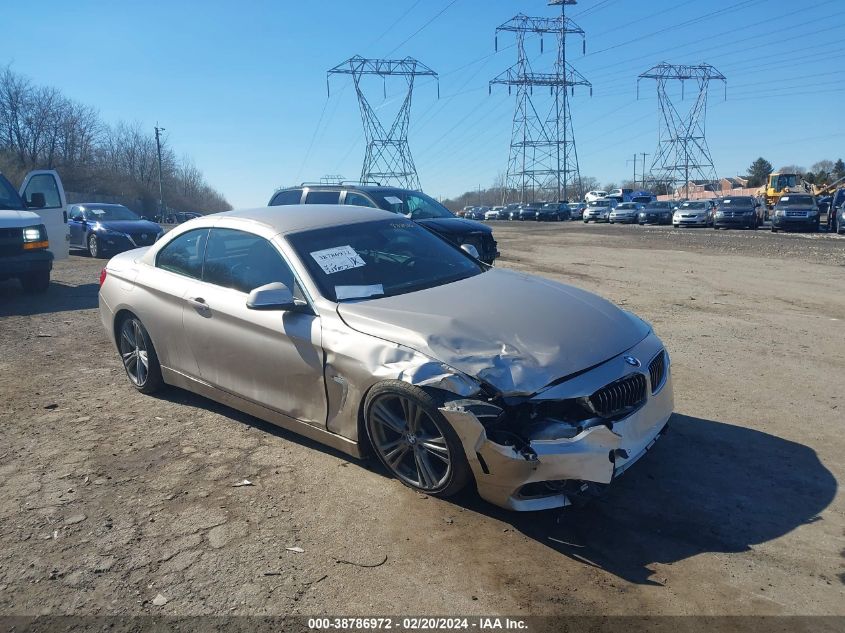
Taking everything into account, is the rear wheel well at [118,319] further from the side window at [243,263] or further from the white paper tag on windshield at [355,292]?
the white paper tag on windshield at [355,292]

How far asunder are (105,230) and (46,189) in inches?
201

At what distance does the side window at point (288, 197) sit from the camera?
1246 cm

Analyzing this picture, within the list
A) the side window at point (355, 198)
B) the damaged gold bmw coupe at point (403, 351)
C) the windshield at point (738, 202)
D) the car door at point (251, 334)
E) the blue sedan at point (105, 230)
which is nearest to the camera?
the damaged gold bmw coupe at point (403, 351)

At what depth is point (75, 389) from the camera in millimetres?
5891

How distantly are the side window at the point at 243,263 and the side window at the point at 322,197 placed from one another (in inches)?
282

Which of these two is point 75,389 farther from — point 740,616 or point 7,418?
point 740,616

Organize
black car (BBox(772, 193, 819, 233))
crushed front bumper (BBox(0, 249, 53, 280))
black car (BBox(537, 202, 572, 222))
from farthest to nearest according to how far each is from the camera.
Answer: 1. black car (BBox(537, 202, 572, 222))
2. black car (BBox(772, 193, 819, 233))
3. crushed front bumper (BBox(0, 249, 53, 280))

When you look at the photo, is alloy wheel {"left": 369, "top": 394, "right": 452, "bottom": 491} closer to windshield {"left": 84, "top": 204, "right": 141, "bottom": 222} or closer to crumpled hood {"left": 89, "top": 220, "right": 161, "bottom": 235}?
crumpled hood {"left": 89, "top": 220, "right": 161, "bottom": 235}

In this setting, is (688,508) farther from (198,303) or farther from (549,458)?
(198,303)

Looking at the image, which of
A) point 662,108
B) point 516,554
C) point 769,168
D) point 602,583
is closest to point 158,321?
point 516,554

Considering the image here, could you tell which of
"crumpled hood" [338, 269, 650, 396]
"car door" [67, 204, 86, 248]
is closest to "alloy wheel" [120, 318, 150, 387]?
"crumpled hood" [338, 269, 650, 396]

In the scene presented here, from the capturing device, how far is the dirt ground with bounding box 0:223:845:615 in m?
2.93

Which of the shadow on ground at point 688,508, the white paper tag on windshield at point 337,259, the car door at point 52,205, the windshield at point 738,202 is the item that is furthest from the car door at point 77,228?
the windshield at point 738,202

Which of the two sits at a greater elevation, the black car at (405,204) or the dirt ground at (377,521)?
the black car at (405,204)
